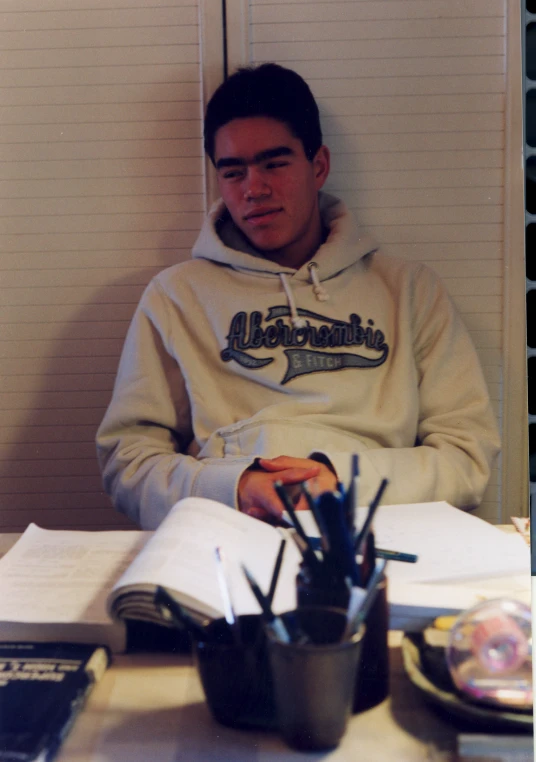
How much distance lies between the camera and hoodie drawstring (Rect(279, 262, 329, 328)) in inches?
38.3

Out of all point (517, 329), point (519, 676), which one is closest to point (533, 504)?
point (517, 329)

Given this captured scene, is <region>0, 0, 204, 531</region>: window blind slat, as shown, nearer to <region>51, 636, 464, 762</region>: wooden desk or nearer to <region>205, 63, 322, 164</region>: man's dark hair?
<region>205, 63, 322, 164</region>: man's dark hair

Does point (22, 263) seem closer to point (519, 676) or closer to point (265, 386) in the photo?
point (265, 386)

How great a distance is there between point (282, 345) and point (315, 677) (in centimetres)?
57

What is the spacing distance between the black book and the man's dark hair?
2.25ft

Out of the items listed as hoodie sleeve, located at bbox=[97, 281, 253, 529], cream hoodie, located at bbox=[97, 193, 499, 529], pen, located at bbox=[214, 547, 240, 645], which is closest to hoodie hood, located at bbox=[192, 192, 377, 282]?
cream hoodie, located at bbox=[97, 193, 499, 529]

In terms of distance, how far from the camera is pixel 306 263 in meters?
1.01

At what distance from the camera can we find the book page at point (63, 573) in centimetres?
57

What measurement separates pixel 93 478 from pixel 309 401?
335 mm

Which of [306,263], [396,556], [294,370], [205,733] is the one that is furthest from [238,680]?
[306,263]

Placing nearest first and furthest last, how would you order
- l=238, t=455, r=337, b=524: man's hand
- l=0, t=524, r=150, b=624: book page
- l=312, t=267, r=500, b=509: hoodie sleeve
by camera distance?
l=0, t=524, r=150, b=624: book page < l=238, t=455, r=337, b=524: man's hand < l=312, t=267, r=500, b=509: hoodie sleeve

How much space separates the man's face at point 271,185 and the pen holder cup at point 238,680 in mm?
638

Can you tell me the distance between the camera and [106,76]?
37.4 inches

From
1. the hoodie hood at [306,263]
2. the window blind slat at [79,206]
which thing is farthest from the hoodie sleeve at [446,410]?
the window blind slat at [79,206]
